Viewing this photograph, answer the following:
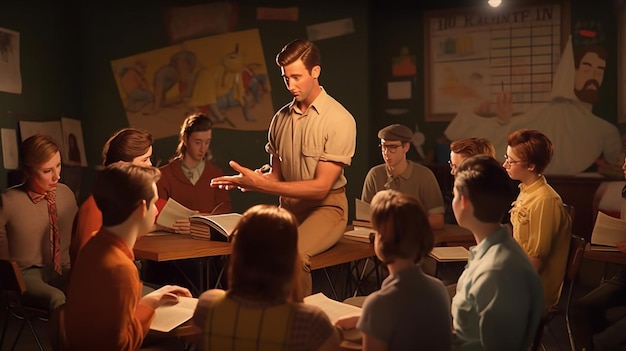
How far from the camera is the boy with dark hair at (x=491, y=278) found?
76.0 inches

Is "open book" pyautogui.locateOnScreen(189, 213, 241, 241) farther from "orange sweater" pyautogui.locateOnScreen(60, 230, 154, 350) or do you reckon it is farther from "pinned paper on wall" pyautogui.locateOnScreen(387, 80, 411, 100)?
"pinned paper on wall" pyautogui.locateOnScreen(387, 80, 411, 100)

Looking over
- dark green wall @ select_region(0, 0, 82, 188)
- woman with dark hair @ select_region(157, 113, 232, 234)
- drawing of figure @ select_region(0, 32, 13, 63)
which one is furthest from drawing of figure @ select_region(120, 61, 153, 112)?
woman with dark hair @ select_region(157, 113, 232, 234)

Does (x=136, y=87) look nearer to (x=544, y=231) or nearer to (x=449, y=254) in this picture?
(x=449, y=254)

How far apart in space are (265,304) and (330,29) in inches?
189

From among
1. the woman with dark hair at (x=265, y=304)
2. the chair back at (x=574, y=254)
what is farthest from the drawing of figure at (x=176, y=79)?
the woman with dark hair at (x=265, y=304)

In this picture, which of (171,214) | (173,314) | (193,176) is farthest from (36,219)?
(173,314)

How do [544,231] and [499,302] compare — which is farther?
[544,231]

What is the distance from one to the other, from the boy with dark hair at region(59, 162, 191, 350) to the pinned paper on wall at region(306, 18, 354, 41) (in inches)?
168

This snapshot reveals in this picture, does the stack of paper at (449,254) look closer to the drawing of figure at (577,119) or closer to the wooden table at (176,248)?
the wooden table at (176,248)

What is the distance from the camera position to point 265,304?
176 cm

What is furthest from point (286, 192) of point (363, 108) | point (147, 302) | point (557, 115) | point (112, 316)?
point (557, 115)

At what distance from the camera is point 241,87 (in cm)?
638

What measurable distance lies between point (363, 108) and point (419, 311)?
4568mm

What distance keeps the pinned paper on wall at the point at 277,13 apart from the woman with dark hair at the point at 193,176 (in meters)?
2.11
